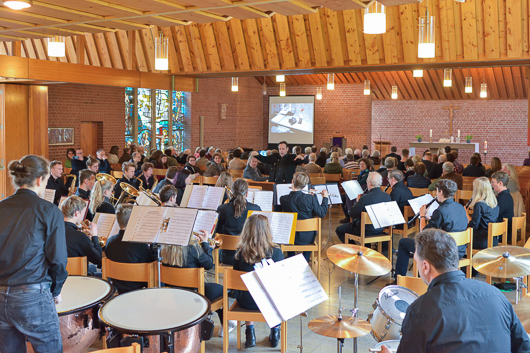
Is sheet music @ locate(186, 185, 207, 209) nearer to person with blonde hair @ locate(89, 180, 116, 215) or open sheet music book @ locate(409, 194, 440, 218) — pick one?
person with blonde hair @ locate(89, 180, 116, 215)

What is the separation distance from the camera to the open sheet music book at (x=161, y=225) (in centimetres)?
433

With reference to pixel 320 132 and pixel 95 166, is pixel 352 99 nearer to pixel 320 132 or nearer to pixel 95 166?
pixel 320 132

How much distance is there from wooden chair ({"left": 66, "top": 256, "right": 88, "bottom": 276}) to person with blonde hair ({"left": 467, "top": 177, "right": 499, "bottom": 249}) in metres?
4.40

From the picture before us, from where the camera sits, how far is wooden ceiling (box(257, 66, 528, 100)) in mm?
17078

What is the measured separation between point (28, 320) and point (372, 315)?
2.08 meters

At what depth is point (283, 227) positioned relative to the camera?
5242 millimetres

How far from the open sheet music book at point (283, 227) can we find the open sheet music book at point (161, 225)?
1.04 metres

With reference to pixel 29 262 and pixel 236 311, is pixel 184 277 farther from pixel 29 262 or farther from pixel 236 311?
pixel 29 262

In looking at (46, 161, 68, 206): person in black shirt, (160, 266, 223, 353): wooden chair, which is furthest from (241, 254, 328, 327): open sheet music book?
(46, 161, 68, 206): person in black shirt

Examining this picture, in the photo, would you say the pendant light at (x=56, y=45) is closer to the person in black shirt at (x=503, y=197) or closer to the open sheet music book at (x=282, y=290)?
the open sheet music book at (x=282, y=290)

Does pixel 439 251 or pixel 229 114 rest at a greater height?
pixel 229 114

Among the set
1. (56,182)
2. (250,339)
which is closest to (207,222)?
(250,339)

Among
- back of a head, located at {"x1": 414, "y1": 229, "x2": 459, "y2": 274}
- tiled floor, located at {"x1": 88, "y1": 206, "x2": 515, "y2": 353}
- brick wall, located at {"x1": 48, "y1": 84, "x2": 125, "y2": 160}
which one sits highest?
brick wall, located at {"x1": 48, "y1": 84, "x2": 125, "y2": 160}

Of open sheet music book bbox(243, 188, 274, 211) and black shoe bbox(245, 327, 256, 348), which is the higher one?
open sheet music book bbox(243, 188, 274, 211)
